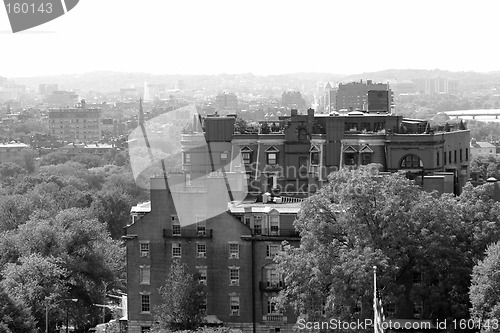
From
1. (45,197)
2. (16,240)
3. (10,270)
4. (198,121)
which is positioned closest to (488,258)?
(10,270)

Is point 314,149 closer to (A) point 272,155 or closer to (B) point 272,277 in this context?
(A) point 272,155

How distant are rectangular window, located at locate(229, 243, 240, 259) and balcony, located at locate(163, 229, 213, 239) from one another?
50.9 inches

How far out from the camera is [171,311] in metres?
78.6

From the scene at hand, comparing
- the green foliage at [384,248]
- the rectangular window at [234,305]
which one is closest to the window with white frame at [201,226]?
the rectangular window at [234,305]

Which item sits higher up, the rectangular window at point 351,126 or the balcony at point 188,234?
the rectangular window at point 351,126

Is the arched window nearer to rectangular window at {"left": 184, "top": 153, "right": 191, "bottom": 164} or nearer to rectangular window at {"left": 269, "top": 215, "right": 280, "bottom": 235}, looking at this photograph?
rectangular window at {"left": 269, "top": 215, "right": 280, "bottom": 235}

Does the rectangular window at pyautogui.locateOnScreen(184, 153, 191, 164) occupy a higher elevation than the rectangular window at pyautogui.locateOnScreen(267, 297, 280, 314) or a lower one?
higher

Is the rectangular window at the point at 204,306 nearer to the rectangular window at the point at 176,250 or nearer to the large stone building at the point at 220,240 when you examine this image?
the large stone building at the point at 220,240

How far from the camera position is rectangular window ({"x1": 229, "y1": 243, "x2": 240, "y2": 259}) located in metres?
80.4

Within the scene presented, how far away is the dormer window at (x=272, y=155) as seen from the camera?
10031 cm

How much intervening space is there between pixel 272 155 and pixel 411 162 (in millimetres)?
11461

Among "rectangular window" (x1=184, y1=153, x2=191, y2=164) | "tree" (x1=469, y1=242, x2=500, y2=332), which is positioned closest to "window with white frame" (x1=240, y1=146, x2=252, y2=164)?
"rectangular window" (x1=184, y1=153, x2=191, y2=164)

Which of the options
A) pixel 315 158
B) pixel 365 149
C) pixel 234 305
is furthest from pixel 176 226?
pixel 315 158

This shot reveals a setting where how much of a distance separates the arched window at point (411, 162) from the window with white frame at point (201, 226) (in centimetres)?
1713
